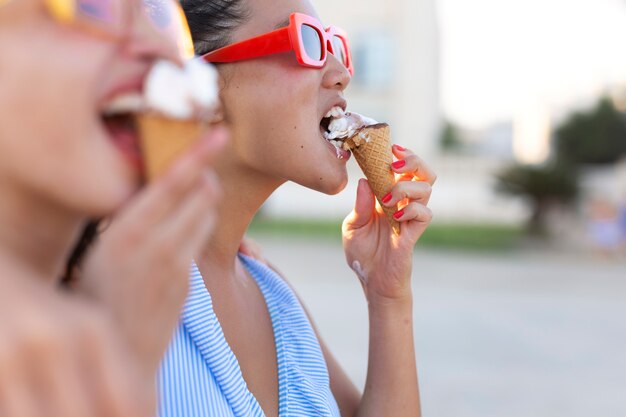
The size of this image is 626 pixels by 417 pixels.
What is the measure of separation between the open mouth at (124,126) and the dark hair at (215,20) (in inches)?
39.5

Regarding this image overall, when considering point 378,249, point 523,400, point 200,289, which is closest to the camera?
point 200,289

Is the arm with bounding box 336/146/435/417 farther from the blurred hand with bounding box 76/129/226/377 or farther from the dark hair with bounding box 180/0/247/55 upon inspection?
the blurred hand with bounding box 76/129/226/377

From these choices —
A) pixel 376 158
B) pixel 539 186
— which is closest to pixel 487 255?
pixel 539 186

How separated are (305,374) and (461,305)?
24.0ft

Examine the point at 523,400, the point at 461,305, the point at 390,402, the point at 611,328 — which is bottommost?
the point at 461,305

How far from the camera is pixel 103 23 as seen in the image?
0.74 meters

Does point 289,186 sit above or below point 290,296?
below

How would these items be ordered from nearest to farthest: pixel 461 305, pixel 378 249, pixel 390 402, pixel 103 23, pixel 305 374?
pixel 103 23 < pixel 305 374 < pixel 390 402 < pixel 378 249 < pixel 461 305

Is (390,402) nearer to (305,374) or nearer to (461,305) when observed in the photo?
(305,374)

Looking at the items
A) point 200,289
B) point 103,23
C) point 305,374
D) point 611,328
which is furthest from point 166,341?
point 611,328

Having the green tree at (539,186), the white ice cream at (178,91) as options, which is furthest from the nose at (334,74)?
the green tree at (539,186)

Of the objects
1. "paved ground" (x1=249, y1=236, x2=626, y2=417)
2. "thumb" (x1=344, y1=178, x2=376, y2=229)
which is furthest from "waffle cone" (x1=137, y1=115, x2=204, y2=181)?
"paved ground" (x1=249, y1=236, x2=626, y2=417)

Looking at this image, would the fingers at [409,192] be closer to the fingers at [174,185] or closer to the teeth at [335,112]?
the teeth at [335,112]

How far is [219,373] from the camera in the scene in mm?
1430
